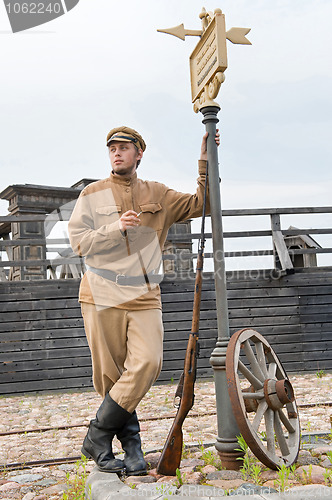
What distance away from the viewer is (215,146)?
11.9 ft

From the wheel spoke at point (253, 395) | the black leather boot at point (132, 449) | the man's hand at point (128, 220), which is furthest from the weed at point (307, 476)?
the man's hand at point (128, 220)

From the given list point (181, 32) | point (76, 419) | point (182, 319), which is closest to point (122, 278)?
point (181, 32)

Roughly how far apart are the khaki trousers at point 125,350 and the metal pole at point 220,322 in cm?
39

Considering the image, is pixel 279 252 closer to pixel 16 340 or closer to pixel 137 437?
pixel 16 340

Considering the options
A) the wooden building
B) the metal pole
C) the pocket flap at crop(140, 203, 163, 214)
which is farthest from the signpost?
the wooden building

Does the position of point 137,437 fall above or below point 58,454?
above

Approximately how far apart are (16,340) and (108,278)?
19.3ft

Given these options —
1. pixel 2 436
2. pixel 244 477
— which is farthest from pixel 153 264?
pixel 2 436

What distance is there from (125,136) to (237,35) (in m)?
0.96

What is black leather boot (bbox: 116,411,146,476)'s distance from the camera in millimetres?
3279

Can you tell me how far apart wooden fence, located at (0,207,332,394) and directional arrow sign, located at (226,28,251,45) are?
5.87m

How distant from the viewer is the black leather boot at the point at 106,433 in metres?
3.28

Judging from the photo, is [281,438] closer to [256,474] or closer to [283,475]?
[256,474]

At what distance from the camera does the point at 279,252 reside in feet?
31.0
